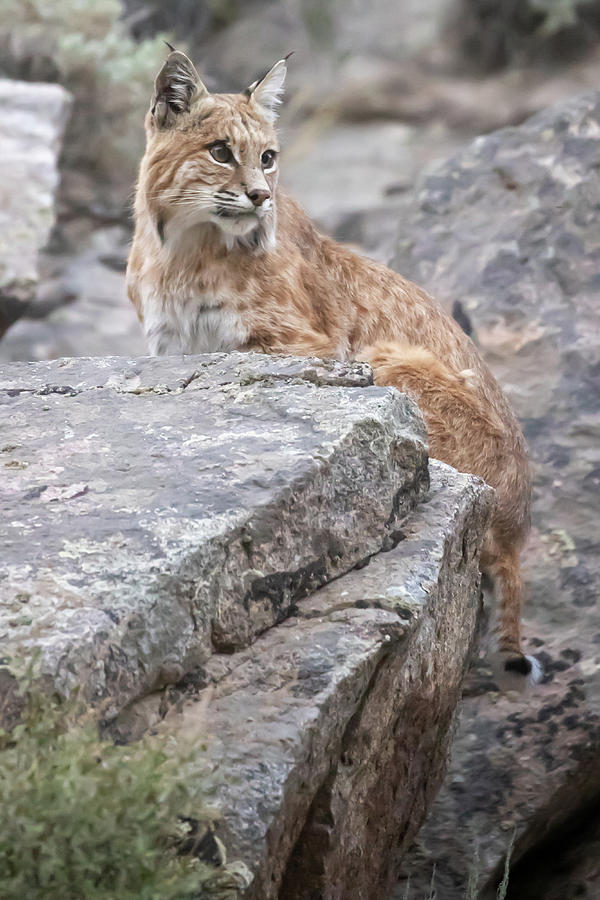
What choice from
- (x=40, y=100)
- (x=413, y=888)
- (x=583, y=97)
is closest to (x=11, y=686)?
(x=413, y=888)

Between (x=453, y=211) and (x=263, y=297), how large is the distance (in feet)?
8.98

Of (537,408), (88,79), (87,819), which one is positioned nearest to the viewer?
(87,819)

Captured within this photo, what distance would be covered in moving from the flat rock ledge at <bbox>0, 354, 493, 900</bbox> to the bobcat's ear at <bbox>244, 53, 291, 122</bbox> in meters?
1.31

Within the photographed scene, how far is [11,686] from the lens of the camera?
2.19 metres

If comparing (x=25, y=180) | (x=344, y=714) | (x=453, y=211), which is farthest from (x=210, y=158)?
(x=25, y=180)

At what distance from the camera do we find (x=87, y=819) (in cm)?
193

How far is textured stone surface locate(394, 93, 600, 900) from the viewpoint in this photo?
423 cm

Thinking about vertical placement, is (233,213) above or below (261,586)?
above

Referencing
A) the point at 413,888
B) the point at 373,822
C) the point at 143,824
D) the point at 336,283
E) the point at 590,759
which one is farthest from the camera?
the point at 336,283

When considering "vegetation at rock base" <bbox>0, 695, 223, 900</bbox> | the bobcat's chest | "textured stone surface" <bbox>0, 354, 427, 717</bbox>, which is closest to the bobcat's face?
the bobcat's chest

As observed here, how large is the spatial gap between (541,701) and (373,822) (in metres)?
1.68

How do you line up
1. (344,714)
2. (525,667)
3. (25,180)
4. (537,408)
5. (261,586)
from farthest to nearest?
(25,180), (537,408), (525,667), (261,586), (344,714)

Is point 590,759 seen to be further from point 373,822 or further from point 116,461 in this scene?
point 116,461

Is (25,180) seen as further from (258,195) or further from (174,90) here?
(258,195)
